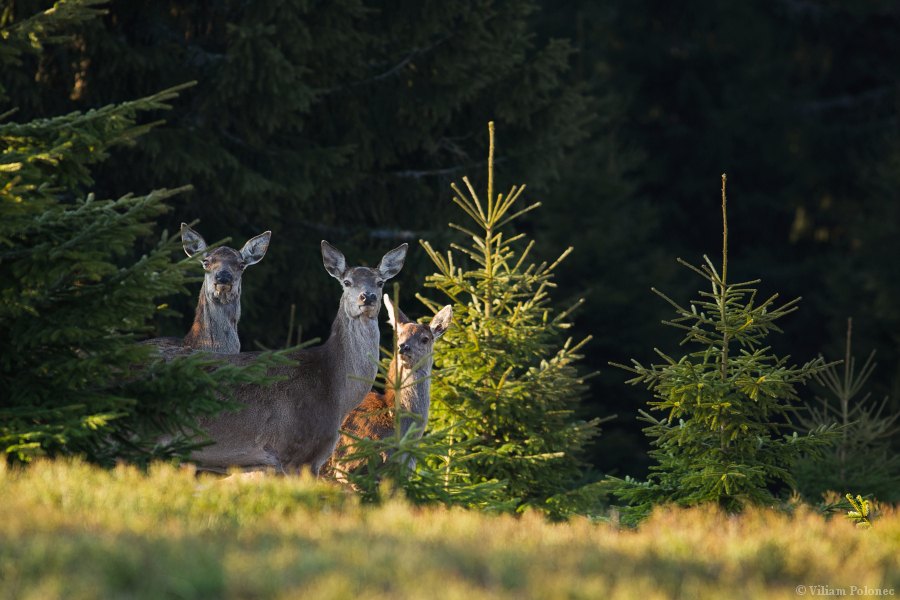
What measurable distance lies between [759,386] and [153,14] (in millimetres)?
14141

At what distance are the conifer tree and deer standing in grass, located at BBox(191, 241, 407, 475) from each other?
1.86 meters

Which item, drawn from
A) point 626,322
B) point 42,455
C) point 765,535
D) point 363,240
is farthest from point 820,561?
point 626,322

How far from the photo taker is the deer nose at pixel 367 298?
14531 millimetres

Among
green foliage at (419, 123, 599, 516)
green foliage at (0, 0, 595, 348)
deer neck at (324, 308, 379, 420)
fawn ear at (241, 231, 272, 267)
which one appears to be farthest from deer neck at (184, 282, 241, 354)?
green foliage at (0, 0, 595, 348)

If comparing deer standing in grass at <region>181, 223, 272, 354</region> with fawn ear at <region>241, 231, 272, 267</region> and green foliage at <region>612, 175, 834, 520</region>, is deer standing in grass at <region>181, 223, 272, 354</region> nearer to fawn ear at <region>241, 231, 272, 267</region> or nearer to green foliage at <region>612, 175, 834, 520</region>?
fawn ear at <region>241, 231, 272, 267</region>

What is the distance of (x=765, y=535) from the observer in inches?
392

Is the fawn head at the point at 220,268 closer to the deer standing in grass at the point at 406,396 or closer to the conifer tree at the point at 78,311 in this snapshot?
the deer standing in grass at the point at 406,396

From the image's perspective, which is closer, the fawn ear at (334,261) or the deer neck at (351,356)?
the deer neck at (351,356)

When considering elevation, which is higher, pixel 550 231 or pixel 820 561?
pixel 550 231

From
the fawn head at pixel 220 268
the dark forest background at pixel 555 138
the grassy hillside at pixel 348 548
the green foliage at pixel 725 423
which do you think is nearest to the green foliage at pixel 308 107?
the dark forest background at pixel 555 138

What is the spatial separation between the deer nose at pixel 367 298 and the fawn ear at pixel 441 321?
1.81ft

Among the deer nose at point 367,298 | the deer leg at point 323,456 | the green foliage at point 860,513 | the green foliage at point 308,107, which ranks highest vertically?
the green foliage at point 308,107

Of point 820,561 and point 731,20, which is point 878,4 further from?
point 820,561

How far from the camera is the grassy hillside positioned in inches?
315
